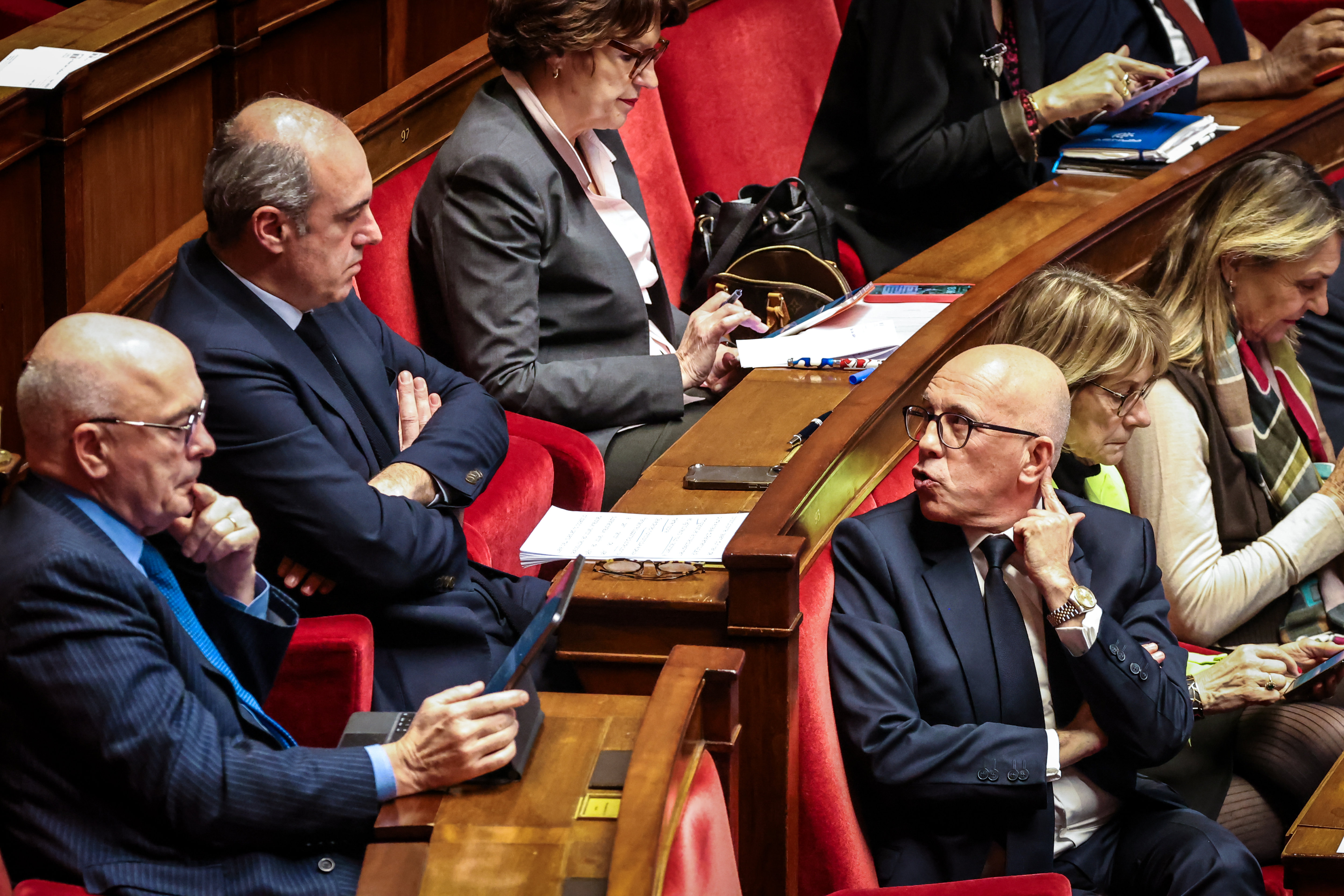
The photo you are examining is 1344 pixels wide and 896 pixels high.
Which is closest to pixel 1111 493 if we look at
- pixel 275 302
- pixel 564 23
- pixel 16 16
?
pixel 564 23

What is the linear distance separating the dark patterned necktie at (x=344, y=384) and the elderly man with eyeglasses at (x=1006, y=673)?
615mm

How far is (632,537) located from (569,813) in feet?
1.89

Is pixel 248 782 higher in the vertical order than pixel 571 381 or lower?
higher

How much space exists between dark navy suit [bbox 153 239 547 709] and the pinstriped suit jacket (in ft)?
1.21

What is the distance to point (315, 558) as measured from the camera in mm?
1726

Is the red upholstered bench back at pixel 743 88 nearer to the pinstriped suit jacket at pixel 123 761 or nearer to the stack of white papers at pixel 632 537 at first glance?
the stack of white papers at pixel 632 537

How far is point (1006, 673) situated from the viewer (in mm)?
1678

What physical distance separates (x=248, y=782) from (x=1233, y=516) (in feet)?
5.20

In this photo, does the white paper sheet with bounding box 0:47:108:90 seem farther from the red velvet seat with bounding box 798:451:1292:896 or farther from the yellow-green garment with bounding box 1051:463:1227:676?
the yellow-green garment with bounding box 1051:463:1227:676

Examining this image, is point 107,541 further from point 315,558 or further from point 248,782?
point 315,558

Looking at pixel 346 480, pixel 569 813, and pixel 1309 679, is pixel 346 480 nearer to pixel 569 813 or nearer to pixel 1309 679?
pixel 569 813

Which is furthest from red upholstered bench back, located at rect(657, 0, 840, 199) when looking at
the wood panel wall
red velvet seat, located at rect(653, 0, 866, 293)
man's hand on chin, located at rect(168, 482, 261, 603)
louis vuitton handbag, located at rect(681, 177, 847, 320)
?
man's hand on chin, located at rect(168, 482, 261, 603)

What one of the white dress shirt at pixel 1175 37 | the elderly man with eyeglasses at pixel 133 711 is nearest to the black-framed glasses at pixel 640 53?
the elderly man with eyeglasses at pixel 133 711

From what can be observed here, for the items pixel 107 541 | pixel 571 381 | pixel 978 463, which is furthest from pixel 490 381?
pixel 107 541
